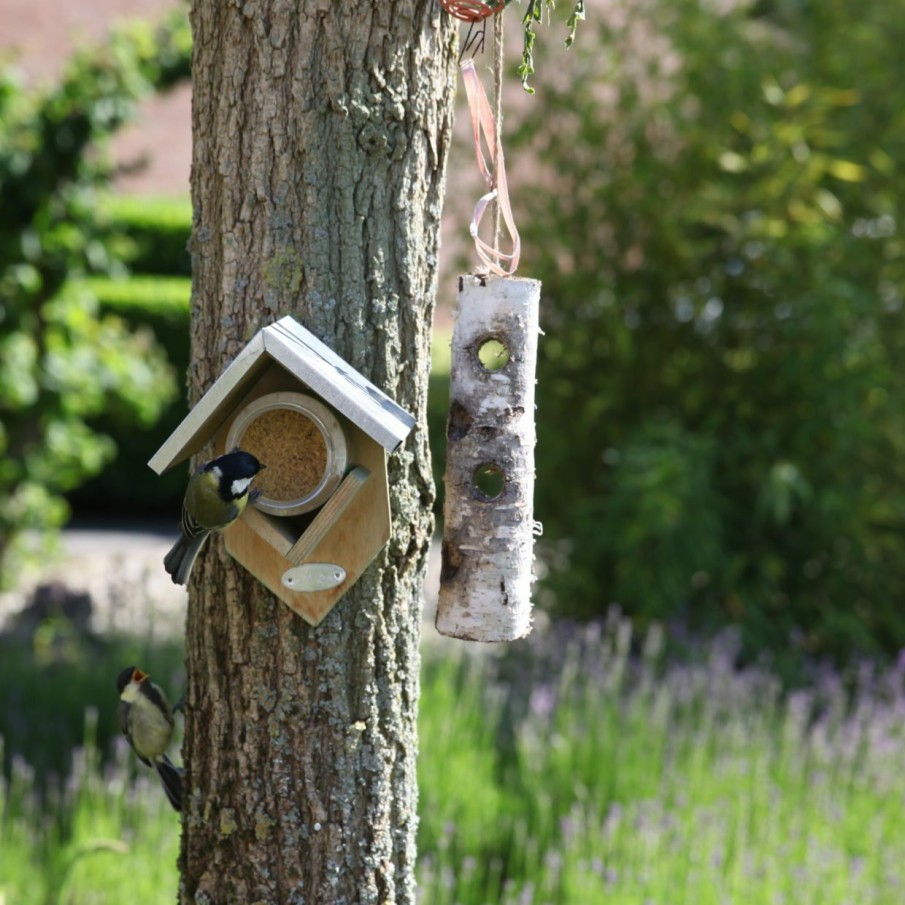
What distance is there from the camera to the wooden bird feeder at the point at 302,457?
1881mm

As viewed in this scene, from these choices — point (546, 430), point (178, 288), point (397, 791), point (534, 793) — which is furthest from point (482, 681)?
point (178, 288)

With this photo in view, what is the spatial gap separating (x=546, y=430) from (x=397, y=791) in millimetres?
3801

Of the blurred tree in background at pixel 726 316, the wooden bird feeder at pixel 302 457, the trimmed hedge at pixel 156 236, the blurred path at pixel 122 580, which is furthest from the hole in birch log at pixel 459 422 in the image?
the trimmed hedge at pixel 156 236

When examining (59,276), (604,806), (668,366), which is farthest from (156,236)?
(604,806)

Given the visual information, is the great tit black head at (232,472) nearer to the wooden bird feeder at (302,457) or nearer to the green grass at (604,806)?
the wooden bird feeder at (302,457)

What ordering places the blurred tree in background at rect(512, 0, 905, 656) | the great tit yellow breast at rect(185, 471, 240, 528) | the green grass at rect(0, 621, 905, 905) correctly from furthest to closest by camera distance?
the blurred tree in background at rect(512, 0, 905, 656) → the green grass at rect(0, 621, 905, 905) → the great tit yellow breast at rect(185, 471, 240, 528)

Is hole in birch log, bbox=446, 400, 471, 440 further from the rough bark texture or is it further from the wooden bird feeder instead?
the wooden bird feeder

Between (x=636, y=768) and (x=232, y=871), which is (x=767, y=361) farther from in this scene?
(x=232, y=871)

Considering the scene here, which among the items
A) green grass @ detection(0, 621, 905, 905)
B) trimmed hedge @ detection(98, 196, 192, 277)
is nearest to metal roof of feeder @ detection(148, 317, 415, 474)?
green grass @ detection(0, 621, 905, 905)

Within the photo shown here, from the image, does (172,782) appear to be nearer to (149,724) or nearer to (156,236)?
(149,724)

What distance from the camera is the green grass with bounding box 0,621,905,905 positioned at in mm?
3078

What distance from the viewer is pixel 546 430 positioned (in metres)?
5.82

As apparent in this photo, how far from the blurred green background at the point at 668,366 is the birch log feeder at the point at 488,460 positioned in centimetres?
208

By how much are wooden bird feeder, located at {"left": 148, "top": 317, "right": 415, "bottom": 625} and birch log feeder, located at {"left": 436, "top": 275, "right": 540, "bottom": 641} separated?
19 centimetres
